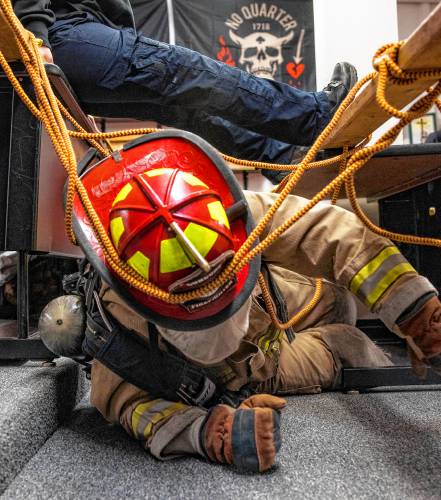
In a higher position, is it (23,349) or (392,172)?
(392,172)

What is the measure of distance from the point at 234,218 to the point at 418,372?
367 mm

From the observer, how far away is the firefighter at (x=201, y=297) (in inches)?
18.8

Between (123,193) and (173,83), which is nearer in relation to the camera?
(123,193)

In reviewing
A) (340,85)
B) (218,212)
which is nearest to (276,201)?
(218,212)

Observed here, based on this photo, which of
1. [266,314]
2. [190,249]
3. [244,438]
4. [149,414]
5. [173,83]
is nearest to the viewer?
[190,249]

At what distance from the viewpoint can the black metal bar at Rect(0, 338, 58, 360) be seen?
0.93 metres

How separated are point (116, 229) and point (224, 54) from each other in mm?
2346

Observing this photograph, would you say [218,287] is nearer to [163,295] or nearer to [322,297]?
[163,295]

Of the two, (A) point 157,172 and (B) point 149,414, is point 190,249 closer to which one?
(A) point 157,172

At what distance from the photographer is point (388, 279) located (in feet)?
2.07

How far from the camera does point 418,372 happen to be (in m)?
0.65

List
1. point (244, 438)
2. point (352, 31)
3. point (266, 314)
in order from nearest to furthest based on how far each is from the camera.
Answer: point (244, 438) < point (266, 314) < point (352, 31)

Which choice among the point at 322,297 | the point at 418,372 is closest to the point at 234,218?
the point at 418,372

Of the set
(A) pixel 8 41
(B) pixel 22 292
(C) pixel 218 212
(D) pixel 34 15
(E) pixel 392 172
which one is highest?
(D) pixel 34 15
